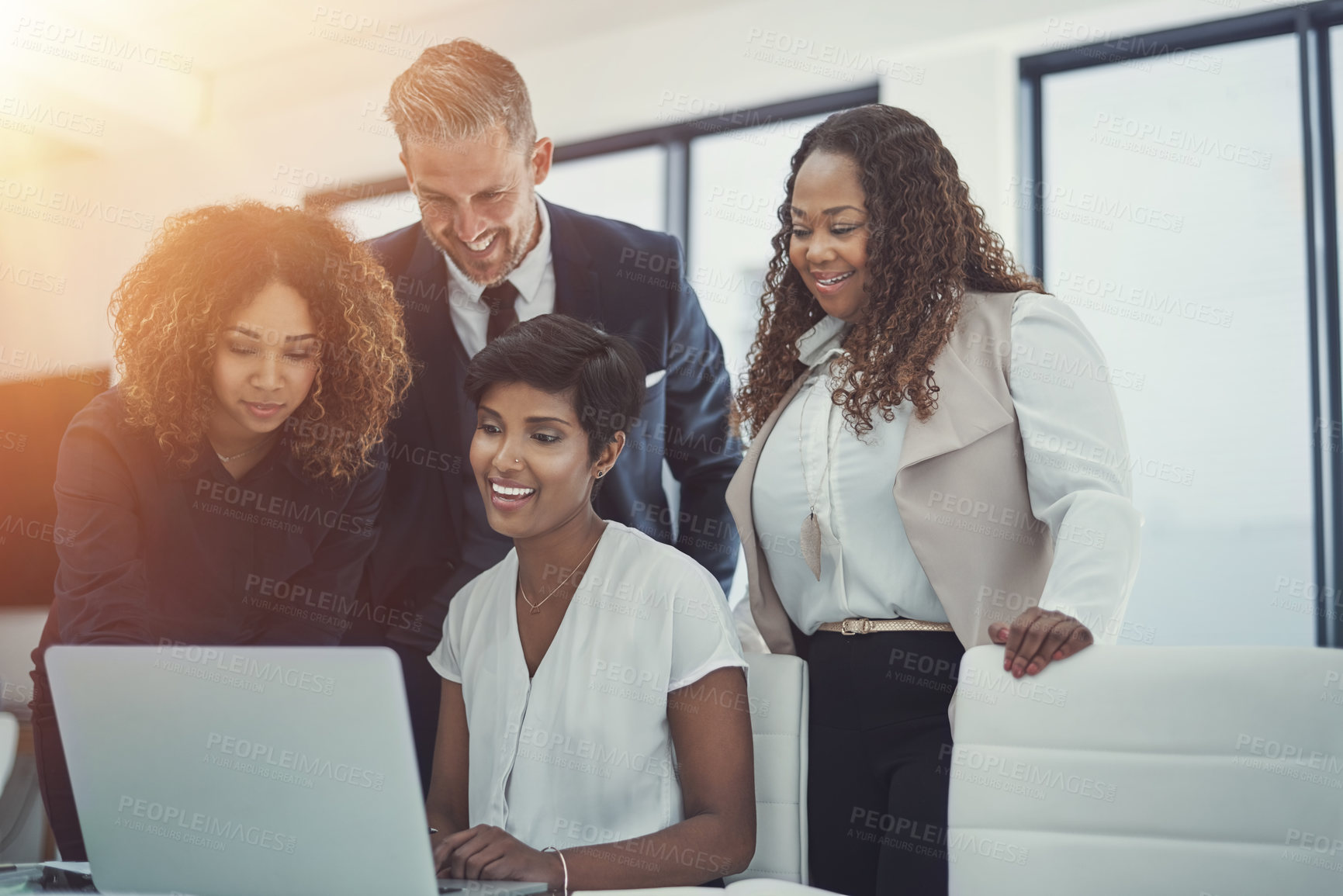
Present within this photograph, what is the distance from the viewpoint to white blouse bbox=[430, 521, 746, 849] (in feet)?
5.30

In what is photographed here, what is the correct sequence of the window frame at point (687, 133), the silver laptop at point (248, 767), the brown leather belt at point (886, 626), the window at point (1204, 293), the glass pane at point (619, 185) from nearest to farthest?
the silver laptop at point (248, 767) → the brown leather belt at point (886, 626) → the glass pane at point (619, 185) → the window at point (1204, 293) → the window frame at point (687, 133)

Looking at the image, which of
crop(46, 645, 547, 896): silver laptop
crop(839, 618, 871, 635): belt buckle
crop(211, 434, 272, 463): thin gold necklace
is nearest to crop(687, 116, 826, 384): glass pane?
crop(211, 434, 272, 463): thin gold necklace

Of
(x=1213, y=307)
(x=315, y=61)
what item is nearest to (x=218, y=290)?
(x=315, y=61)

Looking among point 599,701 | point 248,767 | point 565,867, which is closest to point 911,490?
point 599,701

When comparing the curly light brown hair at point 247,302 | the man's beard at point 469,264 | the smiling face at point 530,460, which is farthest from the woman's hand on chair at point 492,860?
the man's beard at point 469,264

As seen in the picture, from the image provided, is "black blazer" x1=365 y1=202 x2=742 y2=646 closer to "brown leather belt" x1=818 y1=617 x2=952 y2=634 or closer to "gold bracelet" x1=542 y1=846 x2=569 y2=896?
"brown leather belt" x1=818 y1=617 x2=952 y2=634

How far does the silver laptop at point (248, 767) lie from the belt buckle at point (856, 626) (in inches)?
31.2

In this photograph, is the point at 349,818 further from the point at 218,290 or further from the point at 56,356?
the point at 56,356

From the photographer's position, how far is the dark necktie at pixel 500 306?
2215mm

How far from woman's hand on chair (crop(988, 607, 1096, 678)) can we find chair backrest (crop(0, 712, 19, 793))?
1580 millimetres

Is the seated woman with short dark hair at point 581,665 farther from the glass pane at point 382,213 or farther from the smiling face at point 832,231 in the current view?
the glass pane at point 382,213

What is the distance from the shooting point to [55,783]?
1.90 meters

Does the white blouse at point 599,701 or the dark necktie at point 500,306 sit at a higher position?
the dark necktie at point 500,306

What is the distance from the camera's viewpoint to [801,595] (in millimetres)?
1730
